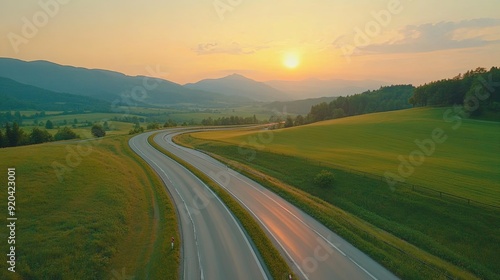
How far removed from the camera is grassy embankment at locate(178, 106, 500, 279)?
27.7m

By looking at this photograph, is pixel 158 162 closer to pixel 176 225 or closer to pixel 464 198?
pixel 176 225

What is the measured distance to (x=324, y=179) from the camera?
45.6 m

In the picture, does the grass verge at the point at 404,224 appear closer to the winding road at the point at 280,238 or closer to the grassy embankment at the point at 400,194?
the grassy embankment at the point at 400,194

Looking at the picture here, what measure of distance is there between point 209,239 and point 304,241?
29.8 feet

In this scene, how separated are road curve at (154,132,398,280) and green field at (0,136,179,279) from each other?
9.75 meters

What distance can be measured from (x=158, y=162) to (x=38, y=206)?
31.4 meters

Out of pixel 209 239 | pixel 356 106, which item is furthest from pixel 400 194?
pixel 356 106

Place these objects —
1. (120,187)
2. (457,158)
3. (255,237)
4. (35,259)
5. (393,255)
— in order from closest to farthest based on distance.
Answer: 1. (35,259)
2. (393,255)
3. (255,237)
4. (120,187)
5. (457,158)

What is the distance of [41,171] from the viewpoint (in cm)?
3791

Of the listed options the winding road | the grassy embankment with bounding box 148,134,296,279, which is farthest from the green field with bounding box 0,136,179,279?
the grassy embankment with bounding box 148,134,296,279

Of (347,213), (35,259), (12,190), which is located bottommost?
(347,213)

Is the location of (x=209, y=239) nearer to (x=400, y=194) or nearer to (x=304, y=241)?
(x=304, y=241)

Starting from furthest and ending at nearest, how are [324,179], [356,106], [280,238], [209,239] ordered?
[356,106] → [324,179] → [280,238] → [209,239]

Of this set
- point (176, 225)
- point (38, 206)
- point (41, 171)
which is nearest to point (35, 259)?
point (38, 206)
